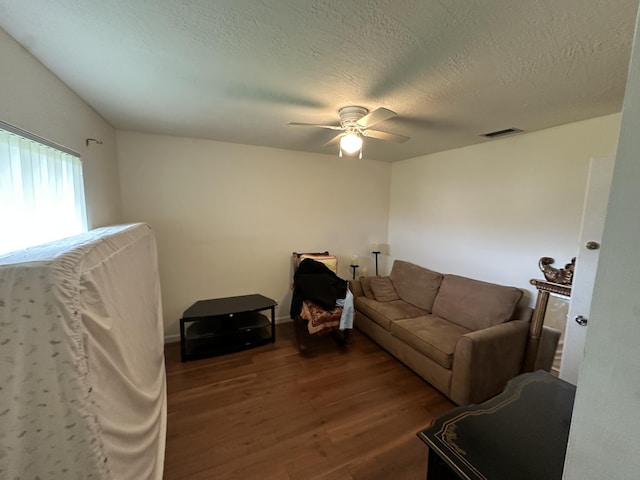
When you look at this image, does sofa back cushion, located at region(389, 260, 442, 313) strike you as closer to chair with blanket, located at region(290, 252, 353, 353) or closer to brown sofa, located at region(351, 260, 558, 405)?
brown sofa, located at region(351, 260, 558, 405)

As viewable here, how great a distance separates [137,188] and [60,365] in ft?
9.25

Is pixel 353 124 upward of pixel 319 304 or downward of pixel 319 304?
upward

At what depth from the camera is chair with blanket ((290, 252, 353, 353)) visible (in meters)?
2.94

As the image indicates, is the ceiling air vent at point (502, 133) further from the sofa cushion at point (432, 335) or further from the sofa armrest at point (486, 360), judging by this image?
the sofa cushion at point (432, 335)

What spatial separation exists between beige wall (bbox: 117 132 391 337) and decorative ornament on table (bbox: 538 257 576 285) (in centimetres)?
235

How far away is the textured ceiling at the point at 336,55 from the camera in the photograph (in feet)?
3.48

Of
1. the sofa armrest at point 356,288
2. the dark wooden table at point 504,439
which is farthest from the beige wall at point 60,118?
the sofa armrest at point 356,288

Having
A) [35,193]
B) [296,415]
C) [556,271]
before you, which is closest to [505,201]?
[556,271]

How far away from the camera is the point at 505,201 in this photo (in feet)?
9.06

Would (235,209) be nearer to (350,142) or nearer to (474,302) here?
(350,142)

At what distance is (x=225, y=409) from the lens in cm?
213

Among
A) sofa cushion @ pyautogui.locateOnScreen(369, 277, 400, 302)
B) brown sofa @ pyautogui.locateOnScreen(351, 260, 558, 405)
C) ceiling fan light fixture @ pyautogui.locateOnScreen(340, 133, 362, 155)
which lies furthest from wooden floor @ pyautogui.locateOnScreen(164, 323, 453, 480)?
ceiling fan light fixture @ pyautogui.locateOnScreen(340, 133, 362, 155)

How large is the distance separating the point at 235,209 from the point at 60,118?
1.86 metres

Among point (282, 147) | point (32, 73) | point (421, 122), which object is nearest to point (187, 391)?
point (32, 73)
